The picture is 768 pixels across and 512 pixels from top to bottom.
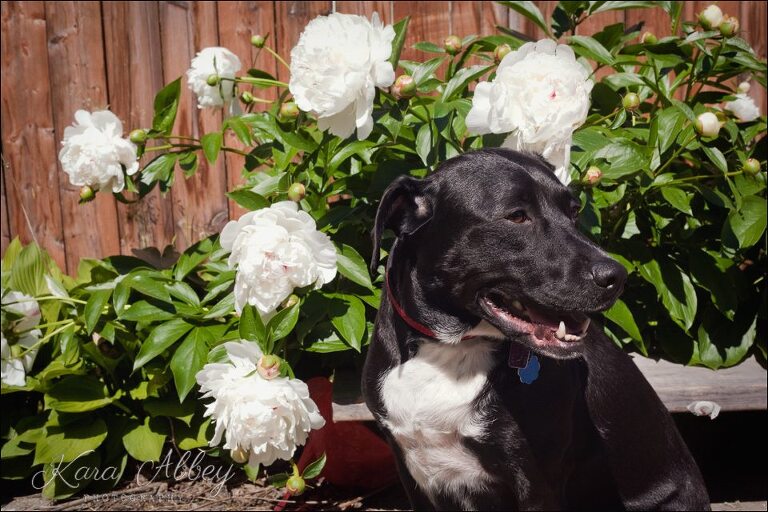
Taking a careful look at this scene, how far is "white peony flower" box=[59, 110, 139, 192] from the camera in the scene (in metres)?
2.92

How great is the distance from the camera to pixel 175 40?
4.00 m

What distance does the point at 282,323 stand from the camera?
98.7 inches

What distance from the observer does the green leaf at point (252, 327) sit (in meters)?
2.39

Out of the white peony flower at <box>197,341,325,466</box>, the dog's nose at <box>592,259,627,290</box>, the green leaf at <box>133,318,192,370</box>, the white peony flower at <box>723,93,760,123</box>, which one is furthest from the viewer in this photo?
the white peony flower at <box>723,93,760,123</box>

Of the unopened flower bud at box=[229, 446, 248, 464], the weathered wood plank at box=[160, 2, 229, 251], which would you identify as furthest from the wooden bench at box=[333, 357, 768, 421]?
the weathered wood plank at box=[160, 2, 229, 251]

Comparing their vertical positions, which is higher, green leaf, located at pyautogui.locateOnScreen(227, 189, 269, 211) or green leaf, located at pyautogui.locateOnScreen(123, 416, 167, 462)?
green leaf, located at pyautogui.locateOnScreen(227, 189, 269, 211)

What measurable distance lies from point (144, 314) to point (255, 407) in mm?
959

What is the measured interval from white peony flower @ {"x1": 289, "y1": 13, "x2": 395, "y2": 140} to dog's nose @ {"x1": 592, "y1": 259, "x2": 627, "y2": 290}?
923 mm

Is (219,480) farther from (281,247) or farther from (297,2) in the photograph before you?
(297,2)

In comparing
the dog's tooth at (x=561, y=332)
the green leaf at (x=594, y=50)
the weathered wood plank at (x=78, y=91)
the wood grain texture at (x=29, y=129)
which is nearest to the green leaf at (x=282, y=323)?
the dog's tooth at (x=561, y=332)

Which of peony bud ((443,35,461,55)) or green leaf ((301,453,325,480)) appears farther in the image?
peony bud ((443,35,461,55))

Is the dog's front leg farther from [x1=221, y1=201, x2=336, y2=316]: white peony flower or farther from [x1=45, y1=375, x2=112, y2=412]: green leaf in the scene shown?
[x1=45, y1=375, x2=112, y2=412]: green leaf

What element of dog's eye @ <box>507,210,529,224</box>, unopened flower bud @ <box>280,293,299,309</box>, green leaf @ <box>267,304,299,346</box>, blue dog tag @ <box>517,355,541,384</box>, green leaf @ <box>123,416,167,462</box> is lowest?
green leaf @ <box>123,416,167,462</box>

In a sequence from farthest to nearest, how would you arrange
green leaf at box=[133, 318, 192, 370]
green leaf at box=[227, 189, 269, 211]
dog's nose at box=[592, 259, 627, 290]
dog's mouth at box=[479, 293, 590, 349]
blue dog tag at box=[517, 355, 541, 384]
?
green leaf at box=[133, 318, 192, 370], green leaf at box=[227, 189, 269, 211], blue dog tag at box=[517, 355, 541, 384], dog's mouth at box=[479, 293, 590, 349], dog's nose at box=[592, 259, 627, 290]
